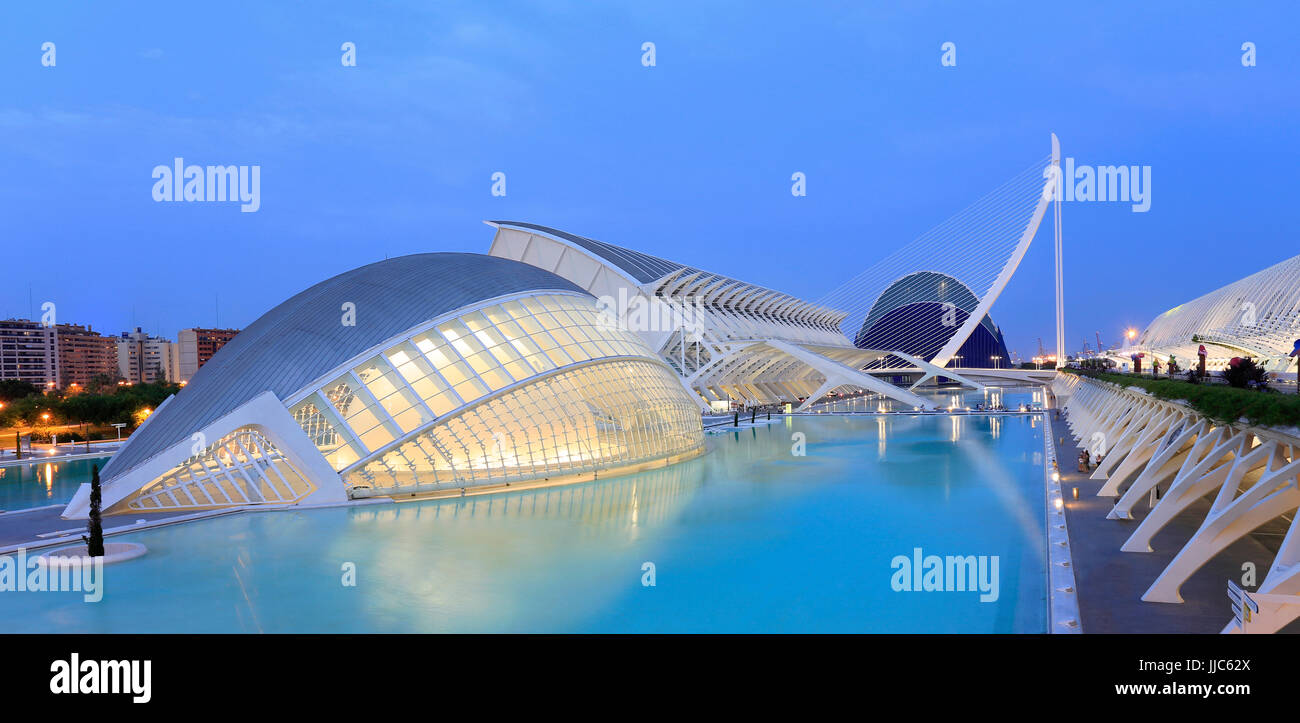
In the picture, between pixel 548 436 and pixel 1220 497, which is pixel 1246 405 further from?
pixel 548 436

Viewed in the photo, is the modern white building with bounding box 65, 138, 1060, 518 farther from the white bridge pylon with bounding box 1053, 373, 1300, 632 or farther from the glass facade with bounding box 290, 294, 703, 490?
the white bridge pylon with bounding box 1053, 373, 1300, 632

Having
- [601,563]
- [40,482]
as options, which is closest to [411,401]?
[601,563]

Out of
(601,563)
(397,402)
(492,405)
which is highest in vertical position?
(397,402)

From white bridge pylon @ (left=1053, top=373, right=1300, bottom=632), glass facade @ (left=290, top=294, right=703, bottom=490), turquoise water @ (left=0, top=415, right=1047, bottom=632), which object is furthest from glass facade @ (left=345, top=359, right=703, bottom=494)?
white bridge pylon @ (left=1053, top=373, right=1300, bottom=632)

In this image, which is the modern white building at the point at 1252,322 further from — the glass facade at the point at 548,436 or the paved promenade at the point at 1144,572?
the glass facade at the point at 548,436

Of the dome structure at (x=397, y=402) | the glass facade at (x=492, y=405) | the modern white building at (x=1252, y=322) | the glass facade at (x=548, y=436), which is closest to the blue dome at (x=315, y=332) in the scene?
the dome structure at (x=397, y=402)
